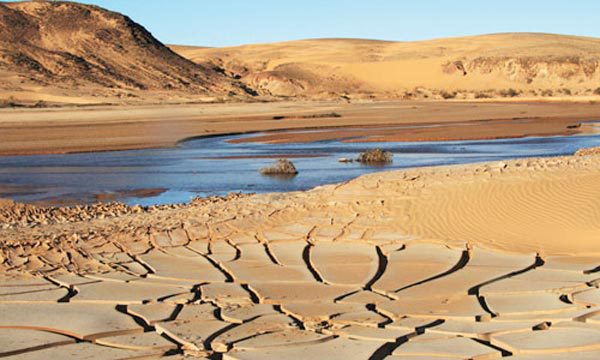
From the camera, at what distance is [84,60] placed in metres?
69.2

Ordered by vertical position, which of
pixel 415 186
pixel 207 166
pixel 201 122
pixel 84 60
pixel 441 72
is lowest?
pixel 207 166

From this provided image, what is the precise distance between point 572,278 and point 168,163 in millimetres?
16148

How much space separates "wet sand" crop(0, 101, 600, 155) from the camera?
29.6m

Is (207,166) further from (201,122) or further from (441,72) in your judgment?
(441,72)

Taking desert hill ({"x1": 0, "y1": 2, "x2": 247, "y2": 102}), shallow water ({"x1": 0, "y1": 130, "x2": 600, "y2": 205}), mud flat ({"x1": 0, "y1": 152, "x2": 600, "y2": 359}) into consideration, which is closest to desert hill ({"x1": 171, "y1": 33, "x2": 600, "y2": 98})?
desert hill ({"x1": 0, "y1": 2, "x2": 247, "y2": 102})

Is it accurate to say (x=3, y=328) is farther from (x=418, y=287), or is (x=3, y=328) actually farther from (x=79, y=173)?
(x=79, y=173)

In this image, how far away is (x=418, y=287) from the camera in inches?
299

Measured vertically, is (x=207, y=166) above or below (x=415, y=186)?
below

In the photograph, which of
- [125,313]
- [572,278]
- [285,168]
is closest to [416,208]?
[572,278]

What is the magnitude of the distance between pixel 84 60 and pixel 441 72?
35.1 metres

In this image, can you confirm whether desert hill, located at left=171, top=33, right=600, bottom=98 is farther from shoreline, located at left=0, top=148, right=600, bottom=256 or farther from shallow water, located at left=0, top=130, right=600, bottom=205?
shoreline, located at left=0, top=148, right=600, bottom=256

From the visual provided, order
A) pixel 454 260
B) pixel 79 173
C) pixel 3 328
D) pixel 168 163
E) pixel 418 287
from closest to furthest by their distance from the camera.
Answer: pixel 3 328, pixel 418 287, pixel 454 260, pixel 79 173, pixel 168 163

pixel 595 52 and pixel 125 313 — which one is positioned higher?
pixel 595 52

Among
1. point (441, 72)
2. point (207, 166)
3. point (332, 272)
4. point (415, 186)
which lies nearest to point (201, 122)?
point (207, 166)
